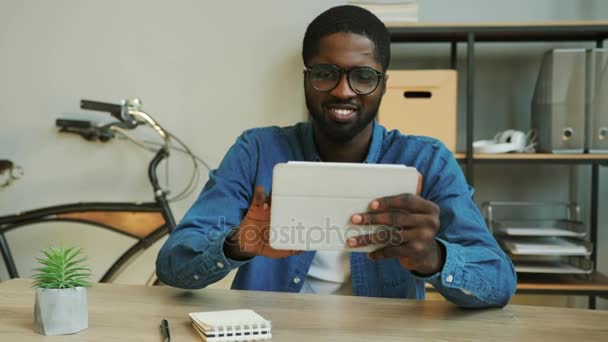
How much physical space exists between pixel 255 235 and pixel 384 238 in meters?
0.22

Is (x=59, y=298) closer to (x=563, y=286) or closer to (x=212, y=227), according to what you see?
(x=212, y=227)

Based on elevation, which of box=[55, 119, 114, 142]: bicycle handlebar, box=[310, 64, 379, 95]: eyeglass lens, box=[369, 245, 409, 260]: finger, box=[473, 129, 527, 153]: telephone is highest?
box=[310, 64, 379, 95]: eyeglass lens

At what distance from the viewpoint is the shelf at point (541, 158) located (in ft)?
7.03

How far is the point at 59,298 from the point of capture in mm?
885

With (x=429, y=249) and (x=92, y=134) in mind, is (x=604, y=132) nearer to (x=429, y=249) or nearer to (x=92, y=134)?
(x=429, y=249)

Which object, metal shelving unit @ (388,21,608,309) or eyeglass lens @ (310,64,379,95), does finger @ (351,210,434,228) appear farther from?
metal shelving unit @ (388,21,608,309)

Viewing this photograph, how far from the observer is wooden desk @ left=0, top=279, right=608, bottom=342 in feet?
2.94

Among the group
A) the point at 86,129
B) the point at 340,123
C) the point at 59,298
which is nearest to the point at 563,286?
the point at 340,123

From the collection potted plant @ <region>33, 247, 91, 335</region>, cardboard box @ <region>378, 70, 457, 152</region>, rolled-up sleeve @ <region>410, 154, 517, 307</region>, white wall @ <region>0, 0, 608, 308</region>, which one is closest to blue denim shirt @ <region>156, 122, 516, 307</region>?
rolled-up sleeve @ <region>410, 154, 517, 307</region>

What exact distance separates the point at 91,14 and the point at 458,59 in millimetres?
1492

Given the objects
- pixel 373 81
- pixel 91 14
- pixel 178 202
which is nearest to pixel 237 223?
pixel 373 81

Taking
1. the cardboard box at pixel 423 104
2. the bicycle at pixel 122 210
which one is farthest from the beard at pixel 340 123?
the bicycle at pixel 122 210

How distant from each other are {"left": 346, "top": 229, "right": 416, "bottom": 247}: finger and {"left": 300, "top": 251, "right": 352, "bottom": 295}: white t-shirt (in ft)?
1.23

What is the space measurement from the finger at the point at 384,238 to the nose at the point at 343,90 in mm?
390
